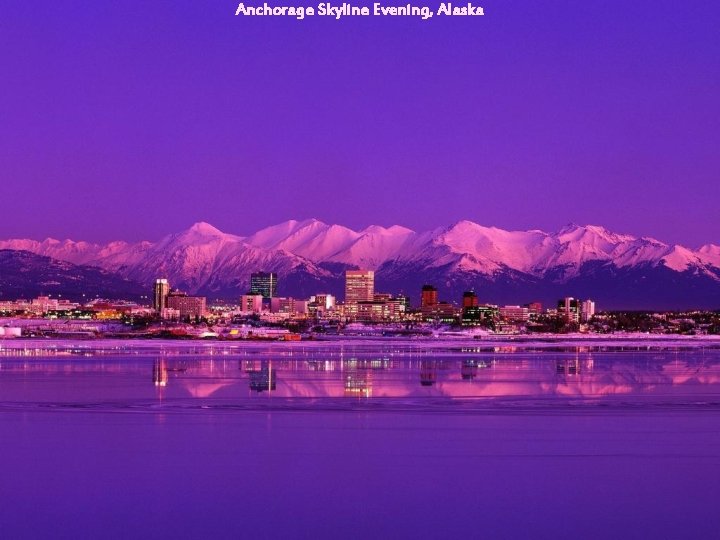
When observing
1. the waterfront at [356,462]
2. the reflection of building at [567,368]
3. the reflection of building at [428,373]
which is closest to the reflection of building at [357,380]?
the waterfront at [356,462]

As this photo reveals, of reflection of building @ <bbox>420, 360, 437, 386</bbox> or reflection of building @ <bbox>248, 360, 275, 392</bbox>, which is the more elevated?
reflection of building @ <bbox>248, 360, 275, 392</bbox>

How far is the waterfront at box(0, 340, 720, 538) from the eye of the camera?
11.4 m

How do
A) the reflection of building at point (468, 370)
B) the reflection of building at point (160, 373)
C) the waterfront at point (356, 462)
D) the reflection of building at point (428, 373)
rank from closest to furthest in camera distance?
1. the waterfront at point (356, 462)
2. the reflection of building at point (160, 373)
3. the reflection of building at point (428, 373)
4. the reflection of building at point (468, 370)

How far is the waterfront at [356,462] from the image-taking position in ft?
37.3

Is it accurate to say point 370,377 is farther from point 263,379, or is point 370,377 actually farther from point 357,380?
point 263,379

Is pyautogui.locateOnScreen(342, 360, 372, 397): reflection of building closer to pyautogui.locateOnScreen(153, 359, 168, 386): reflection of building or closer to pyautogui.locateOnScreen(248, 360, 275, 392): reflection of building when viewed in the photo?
pyautogui.locateOnScreen(248, 360, 275, 392): reflection of building

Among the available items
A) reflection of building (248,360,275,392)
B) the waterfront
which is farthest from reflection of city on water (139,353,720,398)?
the waterfront

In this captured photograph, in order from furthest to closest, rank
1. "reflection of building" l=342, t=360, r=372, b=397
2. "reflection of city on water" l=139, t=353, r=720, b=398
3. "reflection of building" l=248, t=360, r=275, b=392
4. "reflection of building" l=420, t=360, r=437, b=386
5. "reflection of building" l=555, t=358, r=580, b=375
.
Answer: "reflection of building" l=555, t=358, r=580, b=375, "reflection of building" l=420, t=360, r=437, b=386, "reflection of building" l=248, t=360, r=275, b=392, "reflection of city on water" l=139, t=353, r=720, b=398, "reflection of building" l=342, t=360, r=372, b=397

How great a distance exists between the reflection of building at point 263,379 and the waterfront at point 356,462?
725 mm

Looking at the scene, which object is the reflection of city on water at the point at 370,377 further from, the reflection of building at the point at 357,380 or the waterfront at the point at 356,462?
the waterfront at the point at 356,462

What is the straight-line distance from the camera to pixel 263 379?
3203 centimetres

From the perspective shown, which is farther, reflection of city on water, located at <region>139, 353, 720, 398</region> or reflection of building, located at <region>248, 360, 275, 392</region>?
reflection of building, located at <region>248, 360, 275, 392</region>

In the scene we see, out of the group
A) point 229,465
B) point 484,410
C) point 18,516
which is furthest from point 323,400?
point 18,516

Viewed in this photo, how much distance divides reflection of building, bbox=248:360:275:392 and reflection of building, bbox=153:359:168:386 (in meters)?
2.48
